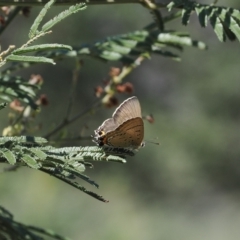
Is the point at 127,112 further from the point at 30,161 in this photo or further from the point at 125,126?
the point at 30,161

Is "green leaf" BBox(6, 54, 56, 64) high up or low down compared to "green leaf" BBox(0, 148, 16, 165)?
up

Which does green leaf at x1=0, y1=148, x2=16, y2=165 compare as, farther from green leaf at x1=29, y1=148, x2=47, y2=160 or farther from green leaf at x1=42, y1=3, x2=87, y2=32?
green leaf at x1=42, y1=3, x2=87, y2=32

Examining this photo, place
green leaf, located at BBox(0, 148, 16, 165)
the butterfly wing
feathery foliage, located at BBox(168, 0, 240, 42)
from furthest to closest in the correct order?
1. the butterfly wing
2. feathery foliage, located at BBox(168, 0, 240, 42)
3. green leaf, located at BBox(0, 148, 16, 165)

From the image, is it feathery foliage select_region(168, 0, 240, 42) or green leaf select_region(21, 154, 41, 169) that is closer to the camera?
green leaf select_region(21, 154, 41, 169)

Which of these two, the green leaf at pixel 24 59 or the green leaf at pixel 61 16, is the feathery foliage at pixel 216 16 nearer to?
→ the green leaf at pixel 61 16

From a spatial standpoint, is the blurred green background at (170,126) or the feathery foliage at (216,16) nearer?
the feathery foliage at (216,16)

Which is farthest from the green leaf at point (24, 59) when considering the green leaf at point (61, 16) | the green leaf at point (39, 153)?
the green leaf at point (39, 153)

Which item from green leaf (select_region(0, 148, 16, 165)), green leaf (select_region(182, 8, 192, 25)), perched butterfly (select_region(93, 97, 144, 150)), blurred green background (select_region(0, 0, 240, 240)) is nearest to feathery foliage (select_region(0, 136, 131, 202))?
green leaf (select_region(0, 148, 16, 165))

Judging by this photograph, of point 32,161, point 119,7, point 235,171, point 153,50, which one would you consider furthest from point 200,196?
point 32,161

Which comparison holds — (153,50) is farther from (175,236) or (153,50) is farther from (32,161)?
(175,236)
